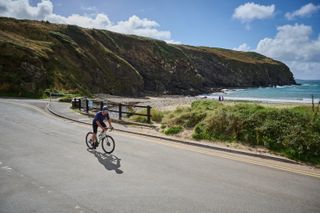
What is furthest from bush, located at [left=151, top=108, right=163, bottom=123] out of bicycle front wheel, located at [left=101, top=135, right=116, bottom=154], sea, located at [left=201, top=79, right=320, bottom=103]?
sea, located at [left=201, top=79, right=320, bottom=103]

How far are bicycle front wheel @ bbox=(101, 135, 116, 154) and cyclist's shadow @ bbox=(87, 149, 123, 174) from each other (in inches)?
11.8

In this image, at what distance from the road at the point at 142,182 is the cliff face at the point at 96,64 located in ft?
108

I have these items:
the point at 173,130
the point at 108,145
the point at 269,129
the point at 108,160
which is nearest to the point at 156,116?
the point at 173,130

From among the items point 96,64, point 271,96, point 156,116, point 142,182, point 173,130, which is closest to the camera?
point 142,182

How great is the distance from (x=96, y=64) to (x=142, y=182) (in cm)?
5886

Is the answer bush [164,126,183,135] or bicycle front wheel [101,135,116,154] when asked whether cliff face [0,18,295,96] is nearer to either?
bush [164,126,183,135]

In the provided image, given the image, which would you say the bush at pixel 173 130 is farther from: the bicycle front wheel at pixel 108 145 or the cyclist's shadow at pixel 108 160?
the cyclist's shadow at pixel 108 160

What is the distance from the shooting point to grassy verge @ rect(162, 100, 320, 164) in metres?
9.72

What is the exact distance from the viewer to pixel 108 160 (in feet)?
31.5

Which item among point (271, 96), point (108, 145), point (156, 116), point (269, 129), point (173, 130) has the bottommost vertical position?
point (108, 145)

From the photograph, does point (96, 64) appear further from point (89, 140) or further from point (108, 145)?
point (108, 145)

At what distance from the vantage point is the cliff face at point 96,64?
42.6 metres

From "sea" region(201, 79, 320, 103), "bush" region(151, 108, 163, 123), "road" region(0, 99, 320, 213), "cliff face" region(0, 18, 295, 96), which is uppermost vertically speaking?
"cliff face" region(0, 18, 295, 96)

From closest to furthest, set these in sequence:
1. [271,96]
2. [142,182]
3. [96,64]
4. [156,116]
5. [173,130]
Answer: [142,182] → [173,130] → [156,116] → [96,64] → [271,96]
